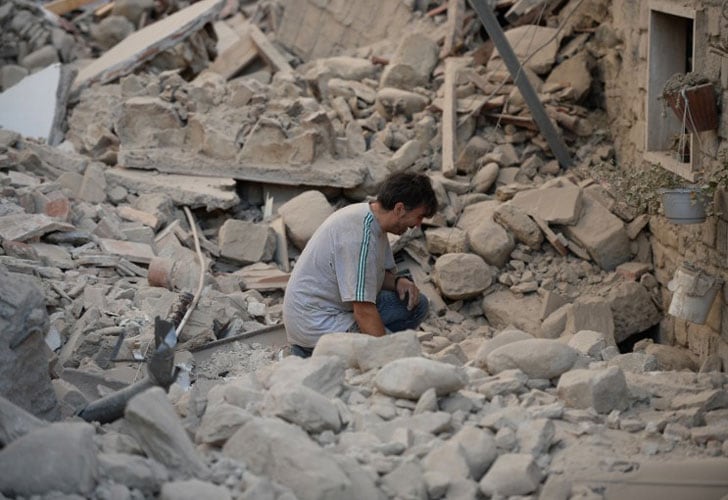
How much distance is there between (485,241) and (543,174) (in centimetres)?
145

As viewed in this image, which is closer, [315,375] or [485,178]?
[315,375]

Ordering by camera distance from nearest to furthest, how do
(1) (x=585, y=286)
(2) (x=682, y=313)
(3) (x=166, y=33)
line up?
(2) (x=682, y=313) → (1) (x=585, y=286) → (3) (x=166, y=33)

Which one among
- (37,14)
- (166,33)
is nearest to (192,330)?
(166,33)

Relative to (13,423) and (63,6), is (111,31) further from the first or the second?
(13,423)

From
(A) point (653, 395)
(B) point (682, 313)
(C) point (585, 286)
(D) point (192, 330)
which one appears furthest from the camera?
(C) point (585, 286)

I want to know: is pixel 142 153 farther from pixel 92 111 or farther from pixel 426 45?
pixel 426 45

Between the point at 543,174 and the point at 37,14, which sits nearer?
the point at 543,174

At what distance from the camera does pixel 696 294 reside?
6441 millimetres

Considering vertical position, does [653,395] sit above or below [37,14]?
below

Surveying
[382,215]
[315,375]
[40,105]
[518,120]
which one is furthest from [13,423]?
[40,105]

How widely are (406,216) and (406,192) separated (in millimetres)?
Result: 155

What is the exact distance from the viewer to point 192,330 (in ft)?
22.9

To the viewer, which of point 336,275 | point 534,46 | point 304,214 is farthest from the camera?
point 534,46

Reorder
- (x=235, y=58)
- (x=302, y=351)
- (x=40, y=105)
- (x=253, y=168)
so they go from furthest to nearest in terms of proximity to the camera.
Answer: (x=235, y=58), (x=40, y=105), (x=253, y=168), (x=302, y=351)
